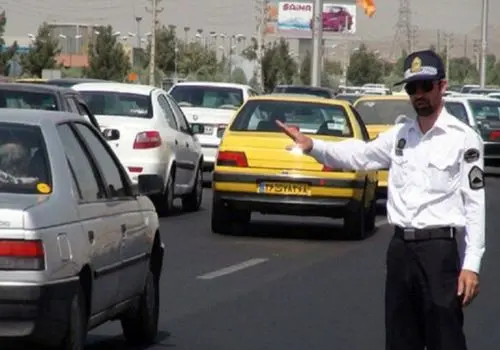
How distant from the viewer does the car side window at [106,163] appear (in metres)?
9.62

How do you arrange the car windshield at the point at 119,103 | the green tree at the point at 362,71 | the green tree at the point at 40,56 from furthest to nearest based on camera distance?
the green tree at the point at 362,71, the green tree at the point at 40,56, the car windshield at the point at 119,103

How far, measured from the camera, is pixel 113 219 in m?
9.32

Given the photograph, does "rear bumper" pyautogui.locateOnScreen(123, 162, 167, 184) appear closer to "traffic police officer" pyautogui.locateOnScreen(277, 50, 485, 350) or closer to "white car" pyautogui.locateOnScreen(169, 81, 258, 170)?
"white car" pyautogui.locateOnScreen(169, 81, 258, 170)

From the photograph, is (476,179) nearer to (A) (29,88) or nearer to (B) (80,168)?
(B) (80,168)

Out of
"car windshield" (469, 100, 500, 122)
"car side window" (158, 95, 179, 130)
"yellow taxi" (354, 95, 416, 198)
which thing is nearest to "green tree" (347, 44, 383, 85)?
"car windshield" (469, 100, 500, 122)

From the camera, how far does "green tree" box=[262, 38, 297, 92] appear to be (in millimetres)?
99312

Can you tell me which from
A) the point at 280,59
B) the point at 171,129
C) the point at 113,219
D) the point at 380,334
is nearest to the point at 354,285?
the point at 380,334

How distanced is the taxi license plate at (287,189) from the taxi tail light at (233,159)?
1.25 ft

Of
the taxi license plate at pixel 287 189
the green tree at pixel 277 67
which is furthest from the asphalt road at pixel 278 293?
the green tree at pixel 277 67

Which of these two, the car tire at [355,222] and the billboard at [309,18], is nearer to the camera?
the car tire at [355,222]

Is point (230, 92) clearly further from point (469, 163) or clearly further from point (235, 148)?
point (469, 163)

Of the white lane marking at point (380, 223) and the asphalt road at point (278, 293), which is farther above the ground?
the asphalt road at point (278, 293)

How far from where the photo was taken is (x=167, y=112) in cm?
2173

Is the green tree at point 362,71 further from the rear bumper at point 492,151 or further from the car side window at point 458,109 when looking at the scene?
the car side window at point 458,109
